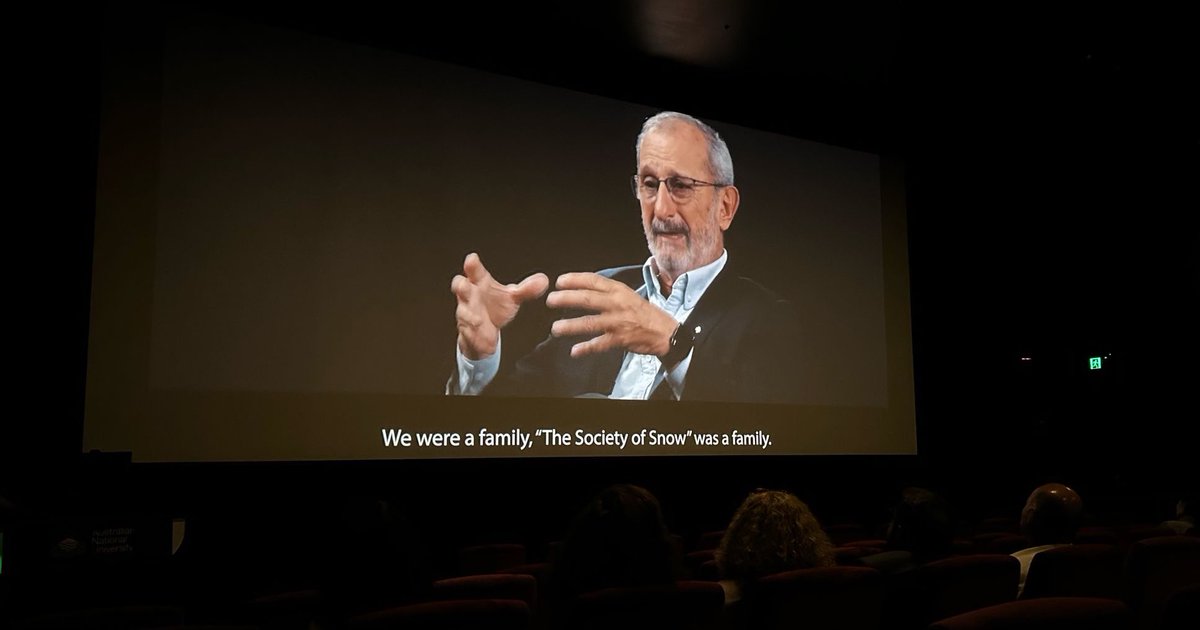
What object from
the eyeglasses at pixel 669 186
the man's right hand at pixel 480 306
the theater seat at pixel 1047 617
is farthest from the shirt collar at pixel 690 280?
the theater seat at pixel 1047 617

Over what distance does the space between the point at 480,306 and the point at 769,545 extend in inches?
124

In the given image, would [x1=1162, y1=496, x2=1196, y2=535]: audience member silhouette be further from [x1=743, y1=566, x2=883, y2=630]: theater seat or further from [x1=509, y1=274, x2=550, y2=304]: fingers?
[x1=509, y1=274, x2=550, y2=304]: fingers

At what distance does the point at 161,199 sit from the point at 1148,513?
8.94 meters

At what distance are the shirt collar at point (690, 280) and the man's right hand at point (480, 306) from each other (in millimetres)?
936

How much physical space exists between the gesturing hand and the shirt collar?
0.15 meters

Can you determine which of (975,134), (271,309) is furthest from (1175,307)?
(271,309)

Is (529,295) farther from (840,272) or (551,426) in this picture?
(840,272)

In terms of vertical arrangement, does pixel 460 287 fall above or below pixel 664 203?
below

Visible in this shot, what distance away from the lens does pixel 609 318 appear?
19.0 ft

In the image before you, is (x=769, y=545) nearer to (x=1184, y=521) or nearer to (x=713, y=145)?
(x=1184, y=521)

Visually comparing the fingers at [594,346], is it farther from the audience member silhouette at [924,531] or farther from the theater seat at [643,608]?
the theater seat at [643,608]

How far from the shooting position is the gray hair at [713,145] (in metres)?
6.27

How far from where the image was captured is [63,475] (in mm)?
3729

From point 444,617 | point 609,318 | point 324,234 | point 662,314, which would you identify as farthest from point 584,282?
point 444,617
